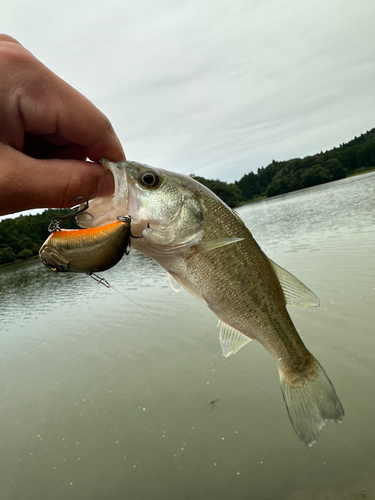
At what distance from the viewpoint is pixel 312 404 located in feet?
6.89

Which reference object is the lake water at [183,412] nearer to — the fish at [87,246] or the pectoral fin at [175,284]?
the pectoral fin at [175,284]

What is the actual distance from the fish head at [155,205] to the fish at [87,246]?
0.89 ft

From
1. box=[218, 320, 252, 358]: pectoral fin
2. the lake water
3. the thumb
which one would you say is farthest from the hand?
the lake water

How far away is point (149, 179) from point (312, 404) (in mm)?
1859

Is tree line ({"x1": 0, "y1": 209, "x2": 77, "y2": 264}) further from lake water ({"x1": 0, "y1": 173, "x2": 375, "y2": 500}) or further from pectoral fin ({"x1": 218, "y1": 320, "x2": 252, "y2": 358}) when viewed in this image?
pectoral fin ({"x1": 218, "y1": 320, "x2": 252, "y2": 358})

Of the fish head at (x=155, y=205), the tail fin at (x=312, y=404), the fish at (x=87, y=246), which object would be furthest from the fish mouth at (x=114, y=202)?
the tail fin at (x=312, y=404)

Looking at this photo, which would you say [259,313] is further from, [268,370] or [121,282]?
[121,282]

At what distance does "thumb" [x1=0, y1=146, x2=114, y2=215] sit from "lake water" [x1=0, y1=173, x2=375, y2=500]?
13.0 feet

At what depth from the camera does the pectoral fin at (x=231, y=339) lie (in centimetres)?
226

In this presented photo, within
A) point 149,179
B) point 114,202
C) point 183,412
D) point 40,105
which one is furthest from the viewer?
point 183,412

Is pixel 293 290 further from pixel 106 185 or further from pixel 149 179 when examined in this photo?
pixel 106 185

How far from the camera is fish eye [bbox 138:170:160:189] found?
192 cm

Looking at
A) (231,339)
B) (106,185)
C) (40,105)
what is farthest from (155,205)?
(231,339)

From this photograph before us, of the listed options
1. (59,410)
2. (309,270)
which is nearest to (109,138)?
(59,410)
